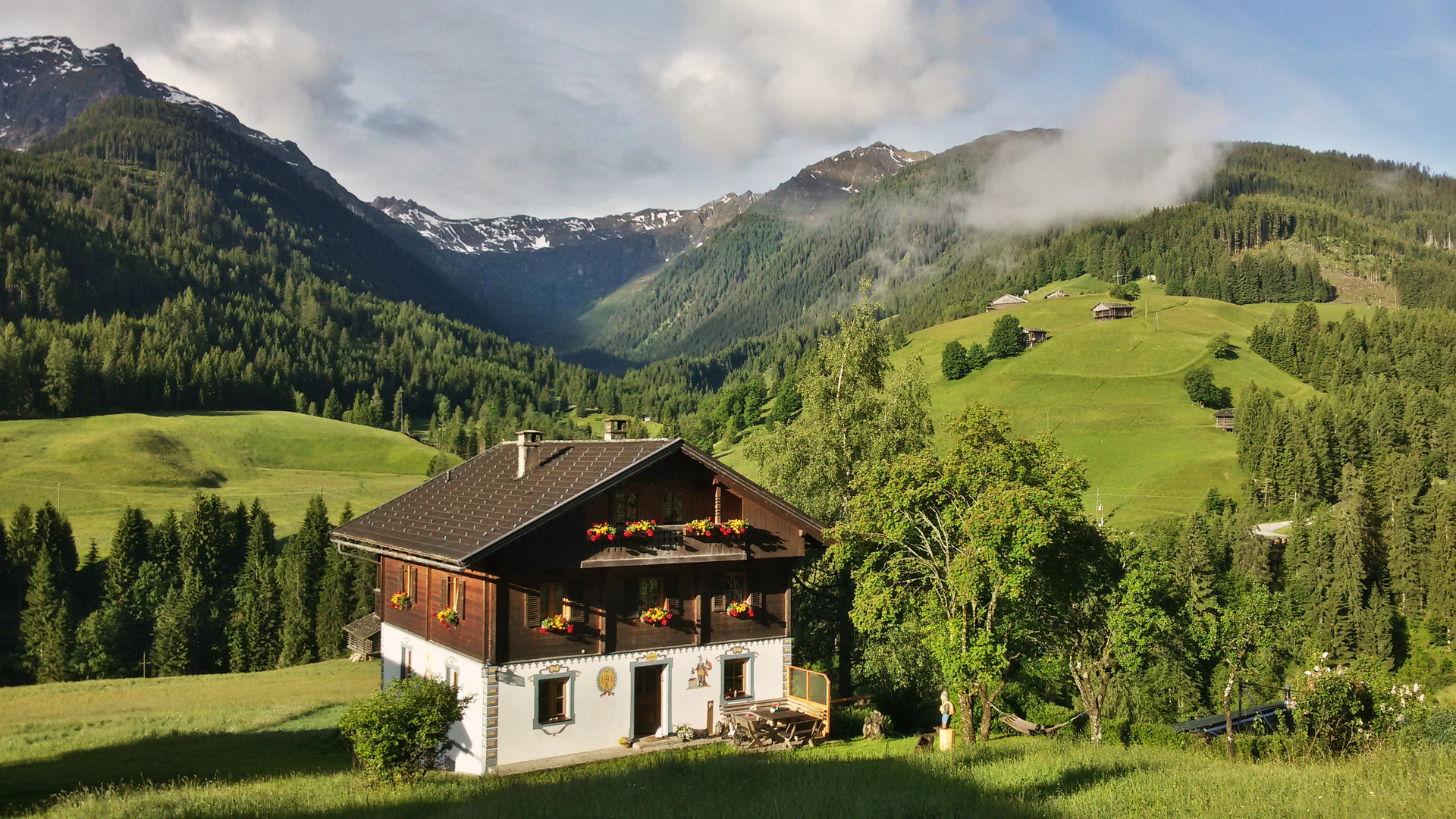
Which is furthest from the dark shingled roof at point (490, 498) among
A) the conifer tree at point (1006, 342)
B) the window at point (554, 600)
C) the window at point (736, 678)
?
the conifer tree at point (1006, 342)

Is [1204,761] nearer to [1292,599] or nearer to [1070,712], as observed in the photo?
[1070,712]

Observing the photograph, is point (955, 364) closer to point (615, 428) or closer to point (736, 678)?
point (615, 428)

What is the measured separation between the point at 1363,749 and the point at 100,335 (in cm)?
20354

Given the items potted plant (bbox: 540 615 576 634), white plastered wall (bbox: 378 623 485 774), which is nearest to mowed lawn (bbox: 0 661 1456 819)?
white plastered wall (bbox: 378 623 485 774)

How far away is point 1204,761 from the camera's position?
61.2 ft

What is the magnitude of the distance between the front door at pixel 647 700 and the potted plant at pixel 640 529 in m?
4.34

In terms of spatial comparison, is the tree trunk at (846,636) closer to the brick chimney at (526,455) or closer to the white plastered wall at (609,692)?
the white plastered wall at (609,692)

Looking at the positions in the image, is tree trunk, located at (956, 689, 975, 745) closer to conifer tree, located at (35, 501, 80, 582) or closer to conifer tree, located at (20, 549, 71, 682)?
conifer tree, located at (20, 549, 71, 682)

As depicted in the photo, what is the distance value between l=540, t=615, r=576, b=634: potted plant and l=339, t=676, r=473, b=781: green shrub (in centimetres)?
599

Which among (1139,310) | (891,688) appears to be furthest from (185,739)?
(1139,310)

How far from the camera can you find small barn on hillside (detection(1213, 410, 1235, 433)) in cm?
12888

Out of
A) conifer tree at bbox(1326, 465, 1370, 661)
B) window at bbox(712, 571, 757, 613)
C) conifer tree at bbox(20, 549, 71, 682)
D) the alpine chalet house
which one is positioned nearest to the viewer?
the alpine chalet house

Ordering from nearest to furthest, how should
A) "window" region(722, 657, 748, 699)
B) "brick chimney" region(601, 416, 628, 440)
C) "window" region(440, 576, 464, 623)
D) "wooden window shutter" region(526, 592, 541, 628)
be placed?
1. "wooden window shutter" region(526, 592, 541, 628)
2. "window" region(440, 576, 464, 623)
3. "window" region(722, 657, 748, 699)
4. "brick chimney" region(601, 416, 628, 440)

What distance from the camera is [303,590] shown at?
254 feet
